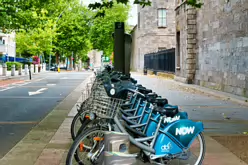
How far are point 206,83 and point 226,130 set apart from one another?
12.5m

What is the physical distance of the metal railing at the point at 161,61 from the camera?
31.0 m

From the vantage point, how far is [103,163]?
4066 millimetres

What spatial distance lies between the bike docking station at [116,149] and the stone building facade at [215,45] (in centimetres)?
721

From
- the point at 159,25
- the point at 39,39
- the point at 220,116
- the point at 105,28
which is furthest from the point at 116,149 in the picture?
the point at 105,28

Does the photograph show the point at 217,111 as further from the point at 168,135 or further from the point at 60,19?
the point at 60,19

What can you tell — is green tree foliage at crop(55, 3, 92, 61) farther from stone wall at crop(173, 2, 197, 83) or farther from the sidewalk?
the sidewalk

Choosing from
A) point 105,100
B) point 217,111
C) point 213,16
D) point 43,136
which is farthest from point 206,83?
point 105,100

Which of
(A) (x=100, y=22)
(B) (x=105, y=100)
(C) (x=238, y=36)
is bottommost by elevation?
(B) (x=105, y=100)

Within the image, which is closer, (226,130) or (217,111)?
(226,130)

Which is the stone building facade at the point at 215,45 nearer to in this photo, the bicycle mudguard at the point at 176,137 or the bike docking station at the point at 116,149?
the bicycle mudguard at the point at 176,137

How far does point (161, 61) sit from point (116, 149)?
32206 mm

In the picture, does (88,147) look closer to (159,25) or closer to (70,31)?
(159,25)

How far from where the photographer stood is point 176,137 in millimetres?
4562

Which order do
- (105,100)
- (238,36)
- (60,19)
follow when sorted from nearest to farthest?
(105,100)
(238,36)
(60,19)
